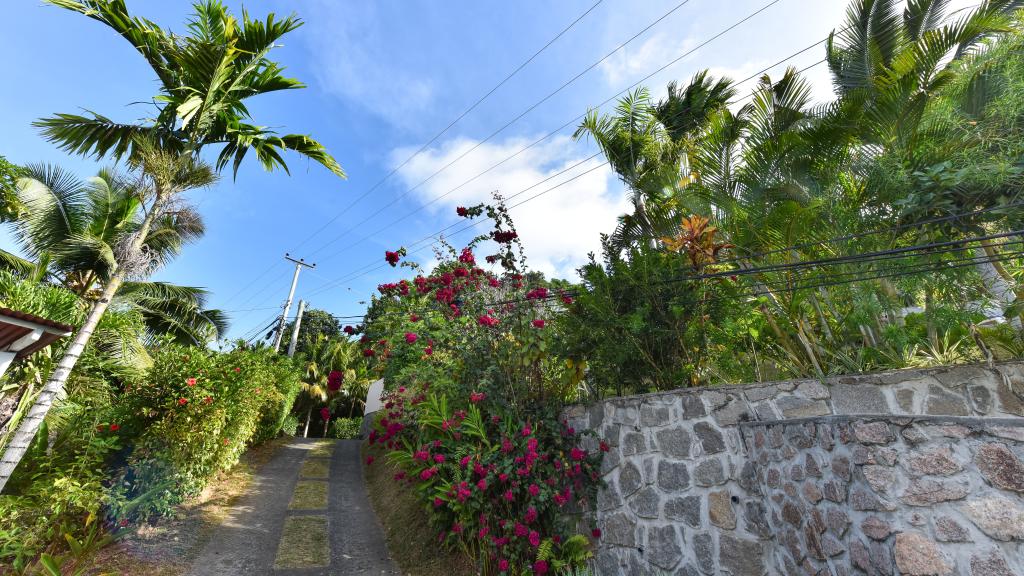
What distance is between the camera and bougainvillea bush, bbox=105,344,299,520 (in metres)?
4.86

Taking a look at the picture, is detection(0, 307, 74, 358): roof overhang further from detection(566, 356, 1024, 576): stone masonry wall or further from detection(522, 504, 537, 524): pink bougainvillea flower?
detection(566, 356, 1024, 576): stone masonry wall

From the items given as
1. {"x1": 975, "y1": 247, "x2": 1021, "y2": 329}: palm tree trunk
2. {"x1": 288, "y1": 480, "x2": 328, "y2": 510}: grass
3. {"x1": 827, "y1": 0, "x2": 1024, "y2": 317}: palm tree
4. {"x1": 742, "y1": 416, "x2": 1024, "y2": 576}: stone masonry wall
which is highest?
{"x1": 827, "y1": 0, "x2": 1024, "y2": 317}: palm tree

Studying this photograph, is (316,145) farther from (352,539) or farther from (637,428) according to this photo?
(637,428)

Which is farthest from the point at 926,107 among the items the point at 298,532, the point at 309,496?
the point at 309,496

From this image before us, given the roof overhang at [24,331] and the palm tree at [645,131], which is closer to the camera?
the roof overhang at [24,331]

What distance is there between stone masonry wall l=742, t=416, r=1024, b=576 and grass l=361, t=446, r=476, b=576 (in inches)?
126

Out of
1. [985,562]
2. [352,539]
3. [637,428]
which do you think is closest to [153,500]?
[352,539]

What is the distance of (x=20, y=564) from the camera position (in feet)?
11.8

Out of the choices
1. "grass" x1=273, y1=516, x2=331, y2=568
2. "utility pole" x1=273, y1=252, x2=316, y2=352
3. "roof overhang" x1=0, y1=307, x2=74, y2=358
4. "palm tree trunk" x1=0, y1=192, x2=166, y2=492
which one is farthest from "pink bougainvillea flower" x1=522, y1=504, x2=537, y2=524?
"utility pole" x1=273, y1=252, x2=316, y2=352

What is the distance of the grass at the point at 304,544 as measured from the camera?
4.56 m

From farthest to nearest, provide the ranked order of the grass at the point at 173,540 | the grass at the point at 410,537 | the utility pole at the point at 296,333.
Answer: the utility pole at the point at 296,333, the grass at the point at 410,537, the grass at the point at 173,540

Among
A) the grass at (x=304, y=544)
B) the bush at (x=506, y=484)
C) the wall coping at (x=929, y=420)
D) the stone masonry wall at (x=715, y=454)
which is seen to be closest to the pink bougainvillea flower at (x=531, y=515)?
the bush at (x=506, y=484)

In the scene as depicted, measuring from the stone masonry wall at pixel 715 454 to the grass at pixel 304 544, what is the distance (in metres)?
3.38

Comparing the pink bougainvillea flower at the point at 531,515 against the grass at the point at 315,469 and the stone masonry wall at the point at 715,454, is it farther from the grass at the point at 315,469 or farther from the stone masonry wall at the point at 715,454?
the grass at the point at 315,469
